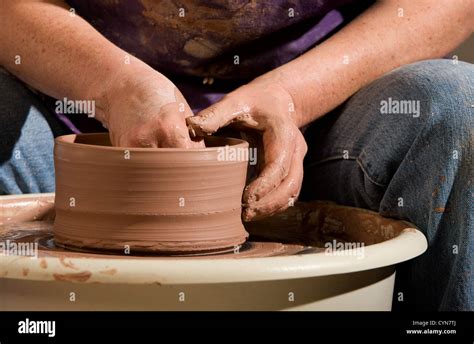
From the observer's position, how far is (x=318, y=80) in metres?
1.56

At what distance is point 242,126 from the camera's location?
4.60ft

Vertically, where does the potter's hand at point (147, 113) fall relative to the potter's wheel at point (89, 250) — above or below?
above

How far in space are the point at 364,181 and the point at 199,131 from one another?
0.36 m

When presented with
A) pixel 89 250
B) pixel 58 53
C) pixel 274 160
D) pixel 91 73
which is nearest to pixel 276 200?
pixel 274 160

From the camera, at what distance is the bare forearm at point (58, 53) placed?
1.47m

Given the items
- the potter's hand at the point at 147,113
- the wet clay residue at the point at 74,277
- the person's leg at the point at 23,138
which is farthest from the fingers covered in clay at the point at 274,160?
the person's leg at the point at 23,138

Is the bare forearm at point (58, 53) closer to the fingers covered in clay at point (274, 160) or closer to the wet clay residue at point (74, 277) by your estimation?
the fingers covered in clay at point (274, 160)

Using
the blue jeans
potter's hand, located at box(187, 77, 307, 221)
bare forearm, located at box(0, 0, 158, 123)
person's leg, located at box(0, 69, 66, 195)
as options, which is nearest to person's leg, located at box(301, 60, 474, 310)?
the blue jeans

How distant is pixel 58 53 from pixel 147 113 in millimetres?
338

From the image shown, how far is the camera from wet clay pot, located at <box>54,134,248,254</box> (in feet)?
3.99

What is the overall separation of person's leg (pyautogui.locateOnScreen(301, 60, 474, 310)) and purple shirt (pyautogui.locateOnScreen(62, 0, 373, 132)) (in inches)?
7.9

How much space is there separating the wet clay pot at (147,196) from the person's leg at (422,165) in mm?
287
